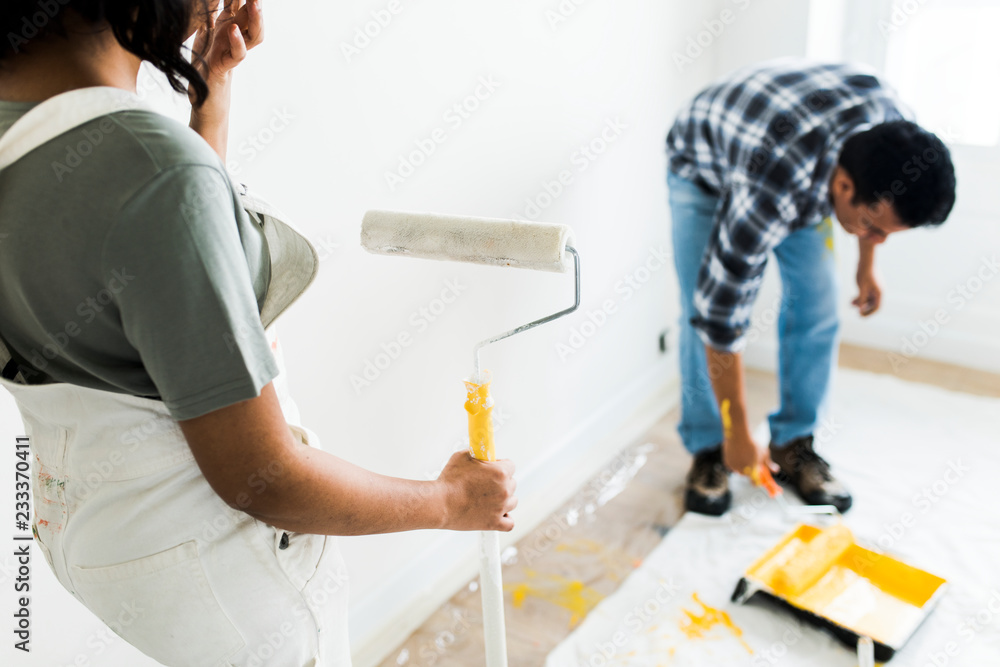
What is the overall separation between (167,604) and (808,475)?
155cm

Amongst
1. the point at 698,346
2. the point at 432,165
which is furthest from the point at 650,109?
the point at 432,165

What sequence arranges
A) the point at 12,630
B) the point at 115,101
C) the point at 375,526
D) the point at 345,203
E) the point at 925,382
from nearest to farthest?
1. the point at 115,101
2. the point at 375,526
3. the point at 12,630
4. the point at 345,203
5. the point at 925,382

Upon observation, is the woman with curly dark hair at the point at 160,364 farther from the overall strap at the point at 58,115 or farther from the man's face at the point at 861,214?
the man's face at the point at 861,214

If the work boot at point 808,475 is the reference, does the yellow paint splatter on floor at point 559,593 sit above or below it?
below

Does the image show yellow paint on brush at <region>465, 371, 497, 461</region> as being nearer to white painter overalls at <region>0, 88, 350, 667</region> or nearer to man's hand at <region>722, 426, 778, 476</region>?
white painter overalls at <region>0, 88, 350, 667</region>

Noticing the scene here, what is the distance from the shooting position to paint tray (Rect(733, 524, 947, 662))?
141 cm

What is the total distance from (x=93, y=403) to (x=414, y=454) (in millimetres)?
923

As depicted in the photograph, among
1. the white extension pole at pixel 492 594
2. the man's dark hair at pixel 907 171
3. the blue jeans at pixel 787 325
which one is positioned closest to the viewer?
the white extension pole at pixel 492 594

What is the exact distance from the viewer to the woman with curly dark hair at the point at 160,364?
547mm

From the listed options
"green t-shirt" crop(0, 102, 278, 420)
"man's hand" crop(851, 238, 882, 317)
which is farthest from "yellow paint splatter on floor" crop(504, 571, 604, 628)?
"green t-shirt" crop(0, 102, 278, 420)

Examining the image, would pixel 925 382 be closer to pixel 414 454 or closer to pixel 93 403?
pixel 414 454

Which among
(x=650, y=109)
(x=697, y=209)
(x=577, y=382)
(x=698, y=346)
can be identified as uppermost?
(x=650, y=109)

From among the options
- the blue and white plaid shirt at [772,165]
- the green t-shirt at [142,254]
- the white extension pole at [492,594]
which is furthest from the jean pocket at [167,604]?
the blue and white plaid shirt at [772,165]

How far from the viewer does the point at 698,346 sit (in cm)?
188
